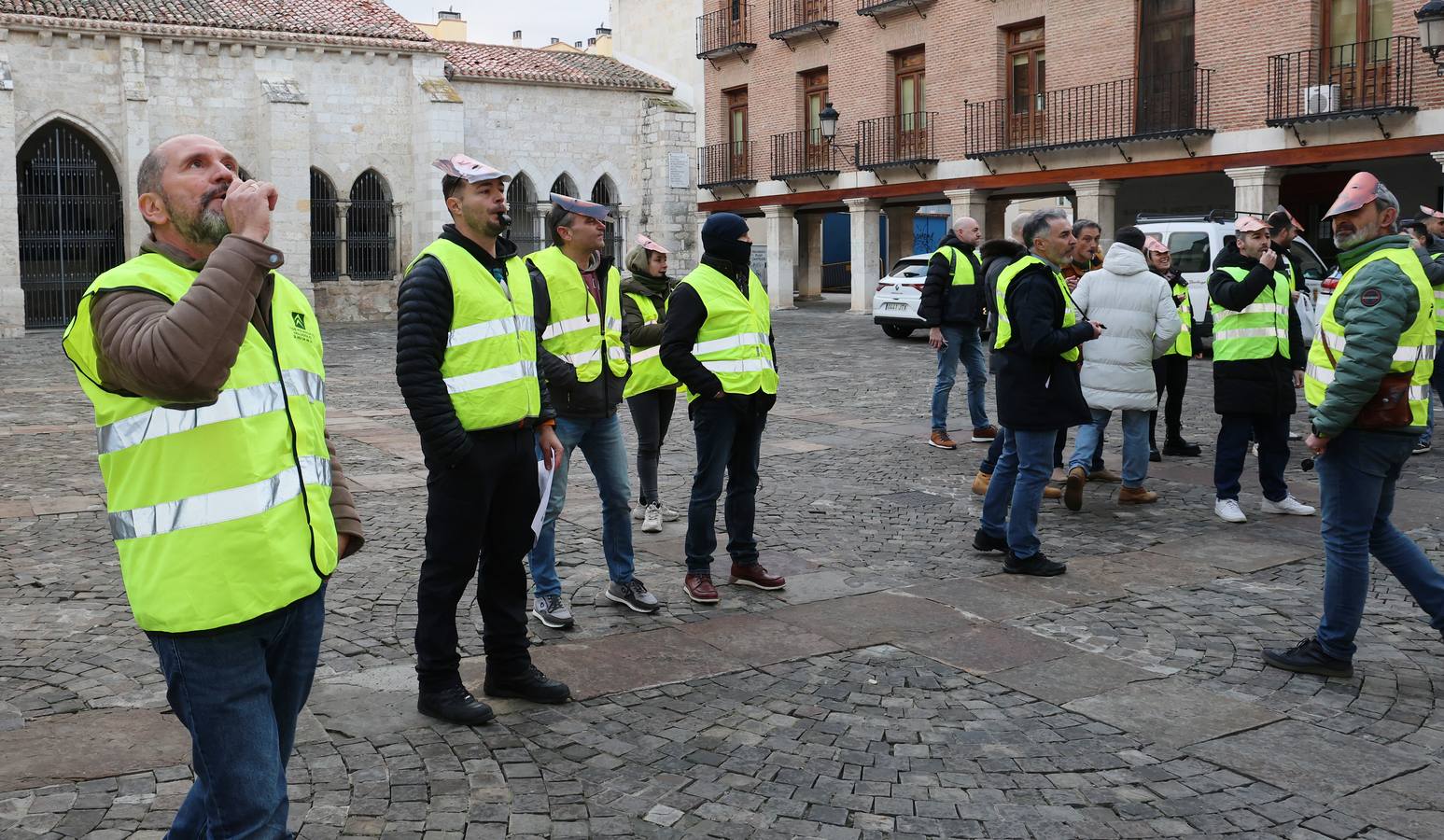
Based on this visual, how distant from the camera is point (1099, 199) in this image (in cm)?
2494

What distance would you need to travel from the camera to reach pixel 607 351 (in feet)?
18.4

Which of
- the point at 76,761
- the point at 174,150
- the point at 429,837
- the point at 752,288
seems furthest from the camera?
the point at 752,288

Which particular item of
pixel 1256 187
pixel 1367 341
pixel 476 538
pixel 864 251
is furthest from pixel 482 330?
pixel 864 251

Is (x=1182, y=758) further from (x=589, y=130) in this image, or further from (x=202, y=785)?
(x=589, y=130)

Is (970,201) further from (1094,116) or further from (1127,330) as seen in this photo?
(1127,330)

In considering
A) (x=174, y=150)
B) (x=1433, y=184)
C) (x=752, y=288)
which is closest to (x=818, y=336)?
(x=1433, y=184)

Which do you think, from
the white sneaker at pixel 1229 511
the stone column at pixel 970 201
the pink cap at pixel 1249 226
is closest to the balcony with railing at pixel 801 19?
the stone column at pixel 970 201

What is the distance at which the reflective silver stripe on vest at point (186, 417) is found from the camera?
7.80ft

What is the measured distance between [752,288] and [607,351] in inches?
30.4

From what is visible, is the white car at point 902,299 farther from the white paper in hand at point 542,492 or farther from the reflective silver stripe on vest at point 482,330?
the reflective silver stripe on vest at point 482,330

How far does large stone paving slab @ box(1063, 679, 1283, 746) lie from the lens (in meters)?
4.13

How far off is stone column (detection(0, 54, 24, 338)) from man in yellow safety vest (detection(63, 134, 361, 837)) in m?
24.7

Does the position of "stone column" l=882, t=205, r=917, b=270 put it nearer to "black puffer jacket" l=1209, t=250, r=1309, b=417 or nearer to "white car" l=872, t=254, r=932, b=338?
"white car" l=872, t=254, r=932, b=338

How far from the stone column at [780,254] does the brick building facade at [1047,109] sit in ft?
0.18
